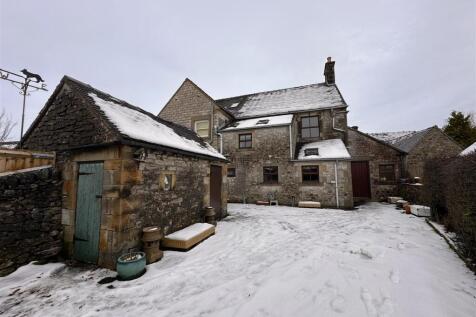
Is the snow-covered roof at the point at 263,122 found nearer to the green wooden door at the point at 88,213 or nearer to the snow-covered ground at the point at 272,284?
the snow-covered ground at the point at 272,284

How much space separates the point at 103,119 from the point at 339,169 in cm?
1226

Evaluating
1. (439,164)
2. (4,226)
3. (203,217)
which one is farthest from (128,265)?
(439,164)

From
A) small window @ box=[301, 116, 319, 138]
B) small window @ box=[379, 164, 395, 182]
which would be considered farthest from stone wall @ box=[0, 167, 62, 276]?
small window @ box=[379, 164, 395, 182]

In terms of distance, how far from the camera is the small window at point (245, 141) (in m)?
14.9

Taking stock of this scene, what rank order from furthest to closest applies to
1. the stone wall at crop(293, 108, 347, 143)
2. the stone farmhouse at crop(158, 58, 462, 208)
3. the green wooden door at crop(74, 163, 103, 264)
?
the stone wall at crop(293, 108, 347, 143), the stone farmhouse at crop(158, 58, 462, 208), the green wooden door at crop(74, 163, 103, 264)

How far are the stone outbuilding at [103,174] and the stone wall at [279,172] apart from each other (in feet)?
29.1

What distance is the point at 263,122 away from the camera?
15141 millimetres

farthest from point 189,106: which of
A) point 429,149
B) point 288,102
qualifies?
point 429,149

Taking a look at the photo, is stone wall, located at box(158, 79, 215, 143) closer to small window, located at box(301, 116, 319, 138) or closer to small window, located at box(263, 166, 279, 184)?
small window, located at box(263, 166, 279, 184)

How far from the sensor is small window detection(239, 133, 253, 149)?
1493cm

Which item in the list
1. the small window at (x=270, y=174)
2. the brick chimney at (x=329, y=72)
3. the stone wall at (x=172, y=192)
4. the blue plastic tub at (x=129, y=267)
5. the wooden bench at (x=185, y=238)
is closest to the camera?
the blue plastic tub at (x=129, y=267)

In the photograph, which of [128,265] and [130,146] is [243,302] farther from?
[130,146]

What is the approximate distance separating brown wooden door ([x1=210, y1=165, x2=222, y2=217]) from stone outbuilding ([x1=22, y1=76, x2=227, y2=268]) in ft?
8.84

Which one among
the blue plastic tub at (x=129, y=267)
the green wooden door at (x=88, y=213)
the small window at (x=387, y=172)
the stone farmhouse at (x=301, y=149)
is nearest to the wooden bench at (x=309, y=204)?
the stone farmhouse at (x=301, y=149)
